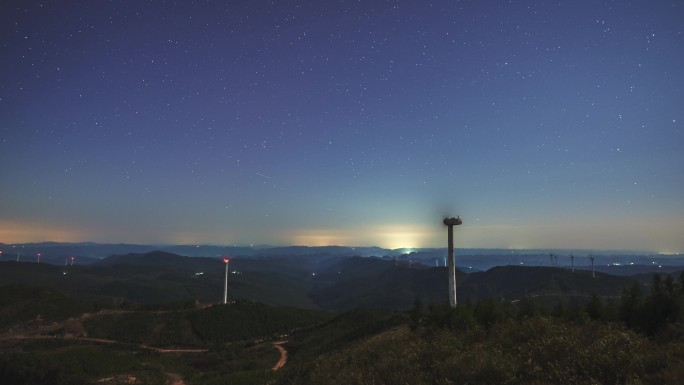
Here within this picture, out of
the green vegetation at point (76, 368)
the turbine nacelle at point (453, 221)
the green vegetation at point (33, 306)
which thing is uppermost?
the turbine nacelle at point (453, 221)

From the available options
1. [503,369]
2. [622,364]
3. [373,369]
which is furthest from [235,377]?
[622,364]

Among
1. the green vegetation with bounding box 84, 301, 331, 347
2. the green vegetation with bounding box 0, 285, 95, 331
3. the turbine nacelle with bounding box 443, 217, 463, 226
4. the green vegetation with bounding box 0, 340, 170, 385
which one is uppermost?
the turbine nacelle with bounding box 443, 217, 463, 226

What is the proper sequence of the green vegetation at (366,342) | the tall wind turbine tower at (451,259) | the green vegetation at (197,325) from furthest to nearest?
the green vegetation at (197,325), the tall wind turbine tower at (451,259), the green vegetation at (366,342)

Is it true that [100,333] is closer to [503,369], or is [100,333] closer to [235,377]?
[235,377]

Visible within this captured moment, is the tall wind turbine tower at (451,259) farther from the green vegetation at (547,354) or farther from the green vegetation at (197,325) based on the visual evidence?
the green vegetation at (197,325)

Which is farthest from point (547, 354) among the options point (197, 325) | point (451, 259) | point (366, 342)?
point (197, 325)

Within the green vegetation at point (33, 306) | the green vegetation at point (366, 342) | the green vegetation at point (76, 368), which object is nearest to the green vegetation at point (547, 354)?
the green vegetation at point (366, 342)

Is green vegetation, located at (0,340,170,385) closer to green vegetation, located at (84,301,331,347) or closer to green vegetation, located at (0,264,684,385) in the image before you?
green vegetation, located at (0,264,684,385)

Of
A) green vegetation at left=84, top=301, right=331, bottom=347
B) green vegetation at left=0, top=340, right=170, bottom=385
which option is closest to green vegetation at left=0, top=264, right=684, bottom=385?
green vegetation at left=0, top=340, right=170, bottom=385

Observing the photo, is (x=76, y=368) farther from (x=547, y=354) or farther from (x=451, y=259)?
(x=547, y=354)

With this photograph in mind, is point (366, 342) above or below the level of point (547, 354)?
below

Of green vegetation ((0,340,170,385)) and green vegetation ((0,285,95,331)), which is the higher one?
green vegetation ((0,340,170,385))

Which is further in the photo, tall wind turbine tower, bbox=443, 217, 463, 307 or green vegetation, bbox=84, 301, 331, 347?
green vegetation, bbox=84, 301, 331, 347
